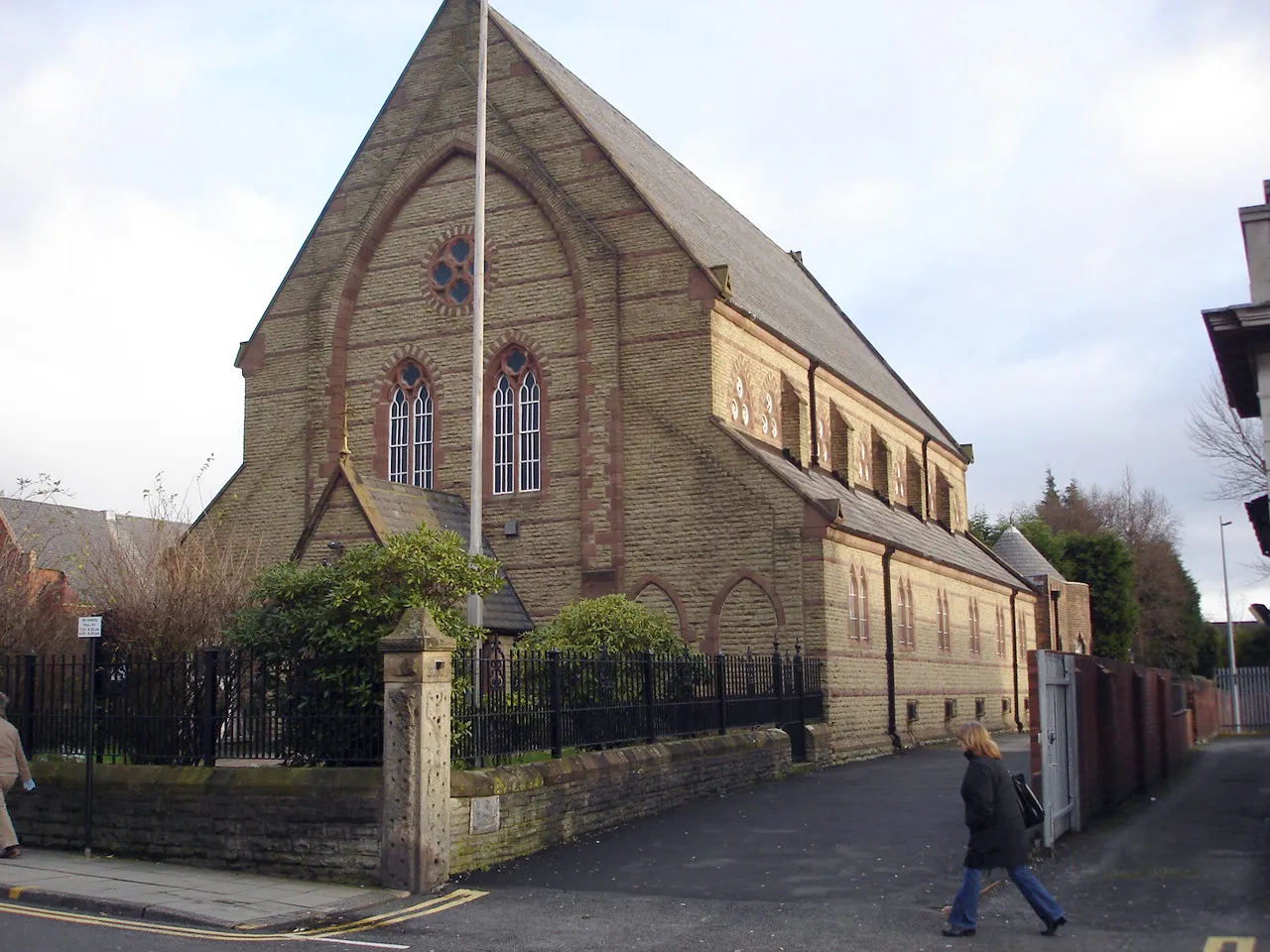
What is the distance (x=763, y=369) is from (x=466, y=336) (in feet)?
21.6

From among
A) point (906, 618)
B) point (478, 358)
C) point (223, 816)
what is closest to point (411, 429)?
point (478, 358)

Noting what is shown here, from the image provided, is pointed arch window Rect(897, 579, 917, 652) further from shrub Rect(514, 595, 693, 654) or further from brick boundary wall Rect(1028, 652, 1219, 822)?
shrub Rect(514, 595, 693, 654)

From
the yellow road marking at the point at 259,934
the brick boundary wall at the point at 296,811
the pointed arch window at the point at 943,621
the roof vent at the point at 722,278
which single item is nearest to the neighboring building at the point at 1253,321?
the brick boundary wall at the point at 296,811

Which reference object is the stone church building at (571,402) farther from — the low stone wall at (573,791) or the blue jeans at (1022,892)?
the blue jeans at (1022,892)

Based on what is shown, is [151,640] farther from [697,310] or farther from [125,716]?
[697,310]

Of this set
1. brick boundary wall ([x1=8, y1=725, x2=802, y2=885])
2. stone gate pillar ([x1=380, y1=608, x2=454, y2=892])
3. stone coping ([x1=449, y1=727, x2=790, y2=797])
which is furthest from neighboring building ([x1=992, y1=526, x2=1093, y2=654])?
stone gate pillar ([x1=380, y1=608, x2=454, y2=892])

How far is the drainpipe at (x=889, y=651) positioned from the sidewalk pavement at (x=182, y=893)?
58.6ft

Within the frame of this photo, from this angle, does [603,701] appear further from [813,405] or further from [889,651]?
[813,405]

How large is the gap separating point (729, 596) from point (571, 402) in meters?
5.46

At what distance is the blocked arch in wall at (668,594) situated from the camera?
25.2m

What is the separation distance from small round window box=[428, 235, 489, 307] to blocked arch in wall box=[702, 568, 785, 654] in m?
8.82

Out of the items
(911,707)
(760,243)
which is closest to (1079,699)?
(911,707)

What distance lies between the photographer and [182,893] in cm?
1161

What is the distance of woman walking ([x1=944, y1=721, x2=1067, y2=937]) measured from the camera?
9648mm
